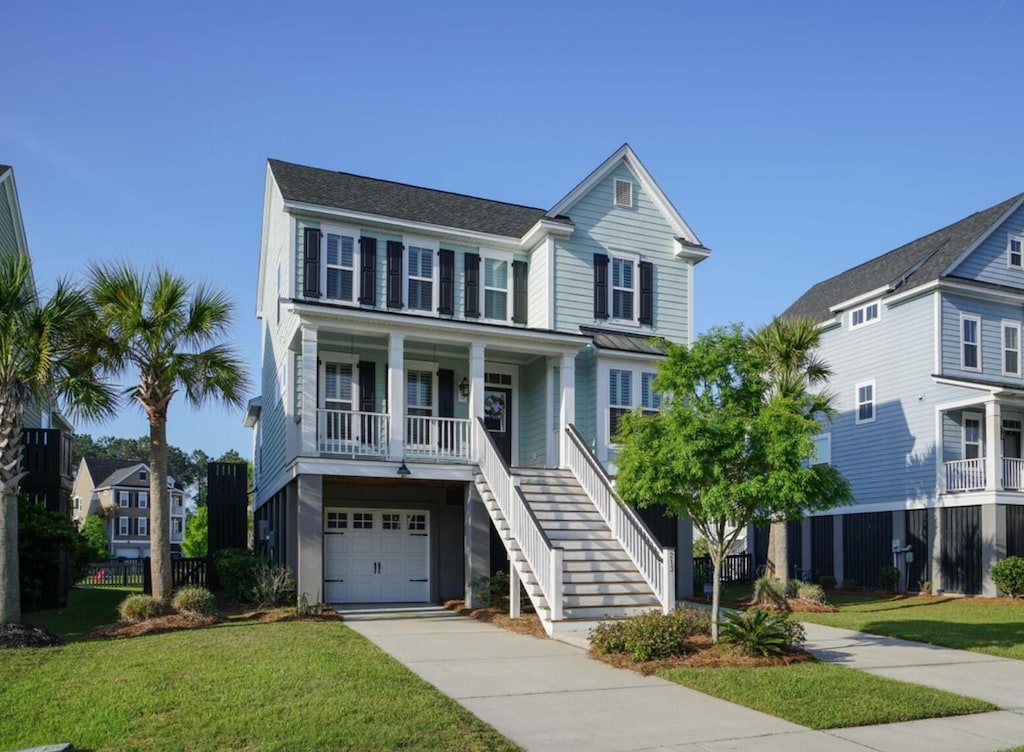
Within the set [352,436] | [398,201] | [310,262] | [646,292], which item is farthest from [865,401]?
[310,262]

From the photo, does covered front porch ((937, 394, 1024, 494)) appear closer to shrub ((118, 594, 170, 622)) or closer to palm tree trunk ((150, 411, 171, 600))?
palm tree trunk ((150, 411, 171, 600))

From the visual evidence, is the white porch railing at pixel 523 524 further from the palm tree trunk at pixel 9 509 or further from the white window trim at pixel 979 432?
the white window trim at pixel 979 432

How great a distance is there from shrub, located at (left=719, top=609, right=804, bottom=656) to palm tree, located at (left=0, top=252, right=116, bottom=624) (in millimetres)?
10597

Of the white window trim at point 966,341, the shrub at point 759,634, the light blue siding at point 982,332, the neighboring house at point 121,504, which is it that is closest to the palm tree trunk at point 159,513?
the shrub at point 759,634

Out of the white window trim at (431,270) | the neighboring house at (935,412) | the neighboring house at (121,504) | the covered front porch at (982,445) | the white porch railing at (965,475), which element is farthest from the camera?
the neighboring house at (121,504)

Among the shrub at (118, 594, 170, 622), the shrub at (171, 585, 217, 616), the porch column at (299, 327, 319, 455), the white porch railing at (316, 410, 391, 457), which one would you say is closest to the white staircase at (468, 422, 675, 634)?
the white porch railing at (316, 410, 391, 457)

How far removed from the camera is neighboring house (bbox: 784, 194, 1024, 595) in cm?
2470

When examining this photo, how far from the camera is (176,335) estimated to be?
1662 cm

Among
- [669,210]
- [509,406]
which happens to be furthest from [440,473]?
[669,210]

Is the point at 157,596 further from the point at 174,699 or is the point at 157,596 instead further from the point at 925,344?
the point at 925,344

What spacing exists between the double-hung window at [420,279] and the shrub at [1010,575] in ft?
52.5

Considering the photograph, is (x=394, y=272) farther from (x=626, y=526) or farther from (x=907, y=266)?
(x=907, y=266)

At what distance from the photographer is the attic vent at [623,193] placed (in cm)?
2273

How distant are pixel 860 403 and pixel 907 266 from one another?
15.0ft
